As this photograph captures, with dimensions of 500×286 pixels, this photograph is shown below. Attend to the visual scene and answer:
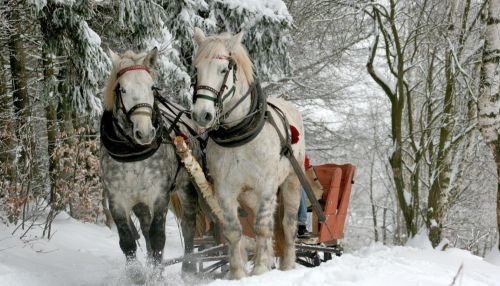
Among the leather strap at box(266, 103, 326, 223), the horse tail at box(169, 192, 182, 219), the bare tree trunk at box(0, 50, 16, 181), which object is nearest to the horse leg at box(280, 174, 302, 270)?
the leather strap at box(266, 103, 326, 223)

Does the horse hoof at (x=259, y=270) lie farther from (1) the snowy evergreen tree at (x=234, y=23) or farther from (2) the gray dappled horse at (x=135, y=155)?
(1) the snowy evergreen tree at (x=234, y=23)

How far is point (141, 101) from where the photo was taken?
462 centimetres

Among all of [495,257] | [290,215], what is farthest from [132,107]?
[495,257]

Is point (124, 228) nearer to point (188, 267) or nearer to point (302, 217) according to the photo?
point (188, 267)

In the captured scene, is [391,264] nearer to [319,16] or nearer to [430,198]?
[430,198]

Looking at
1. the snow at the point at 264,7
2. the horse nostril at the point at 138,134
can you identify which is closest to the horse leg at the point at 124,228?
the horse nostril at the point at 138,134

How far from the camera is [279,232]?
229 inches

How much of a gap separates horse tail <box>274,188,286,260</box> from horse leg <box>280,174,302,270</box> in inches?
3.0

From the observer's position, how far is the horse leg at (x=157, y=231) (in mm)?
5016

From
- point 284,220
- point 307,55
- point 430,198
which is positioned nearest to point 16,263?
point 284,220

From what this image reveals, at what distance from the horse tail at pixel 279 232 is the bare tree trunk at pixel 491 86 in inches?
102

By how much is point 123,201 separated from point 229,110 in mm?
1224

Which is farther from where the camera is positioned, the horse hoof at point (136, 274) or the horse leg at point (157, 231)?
the horse leg at point (157, 231)

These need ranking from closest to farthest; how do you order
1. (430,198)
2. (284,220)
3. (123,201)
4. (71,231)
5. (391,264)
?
(391,264), (123,201), (284,220), (71,231), (430,198)
